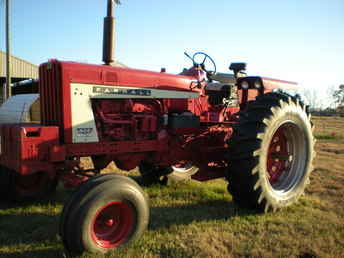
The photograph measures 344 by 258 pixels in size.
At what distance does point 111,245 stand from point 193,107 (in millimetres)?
2391

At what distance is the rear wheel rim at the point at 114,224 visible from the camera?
3.26 metres

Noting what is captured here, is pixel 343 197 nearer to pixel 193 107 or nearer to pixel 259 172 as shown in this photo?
pixel 259 172

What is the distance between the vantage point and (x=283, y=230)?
387cm

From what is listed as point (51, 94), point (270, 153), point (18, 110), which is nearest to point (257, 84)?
point (270, 153)

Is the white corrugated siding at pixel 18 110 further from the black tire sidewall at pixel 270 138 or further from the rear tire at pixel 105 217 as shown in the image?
the black tire sidewall at pixel 270 138

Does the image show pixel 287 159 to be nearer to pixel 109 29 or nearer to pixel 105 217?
pixel 105 217

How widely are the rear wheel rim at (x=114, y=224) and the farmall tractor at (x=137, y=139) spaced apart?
11 mm

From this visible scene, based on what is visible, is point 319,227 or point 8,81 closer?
point 319,227

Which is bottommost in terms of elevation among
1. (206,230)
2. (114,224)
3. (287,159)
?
(206,230)

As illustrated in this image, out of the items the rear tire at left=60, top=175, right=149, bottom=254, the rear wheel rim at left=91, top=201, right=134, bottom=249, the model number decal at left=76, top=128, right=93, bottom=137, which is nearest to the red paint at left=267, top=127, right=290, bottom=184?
the rear tire at left=60, top=175, right=149, bottom=254

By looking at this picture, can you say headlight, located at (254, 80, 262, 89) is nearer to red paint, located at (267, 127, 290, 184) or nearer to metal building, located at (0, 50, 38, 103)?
red paint, located at (267, 127, 290, 184)

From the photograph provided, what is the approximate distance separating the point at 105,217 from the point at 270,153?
2854 millimetres

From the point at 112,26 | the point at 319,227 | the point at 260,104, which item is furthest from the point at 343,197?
the point at 112,26

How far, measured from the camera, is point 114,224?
11.1 ft
